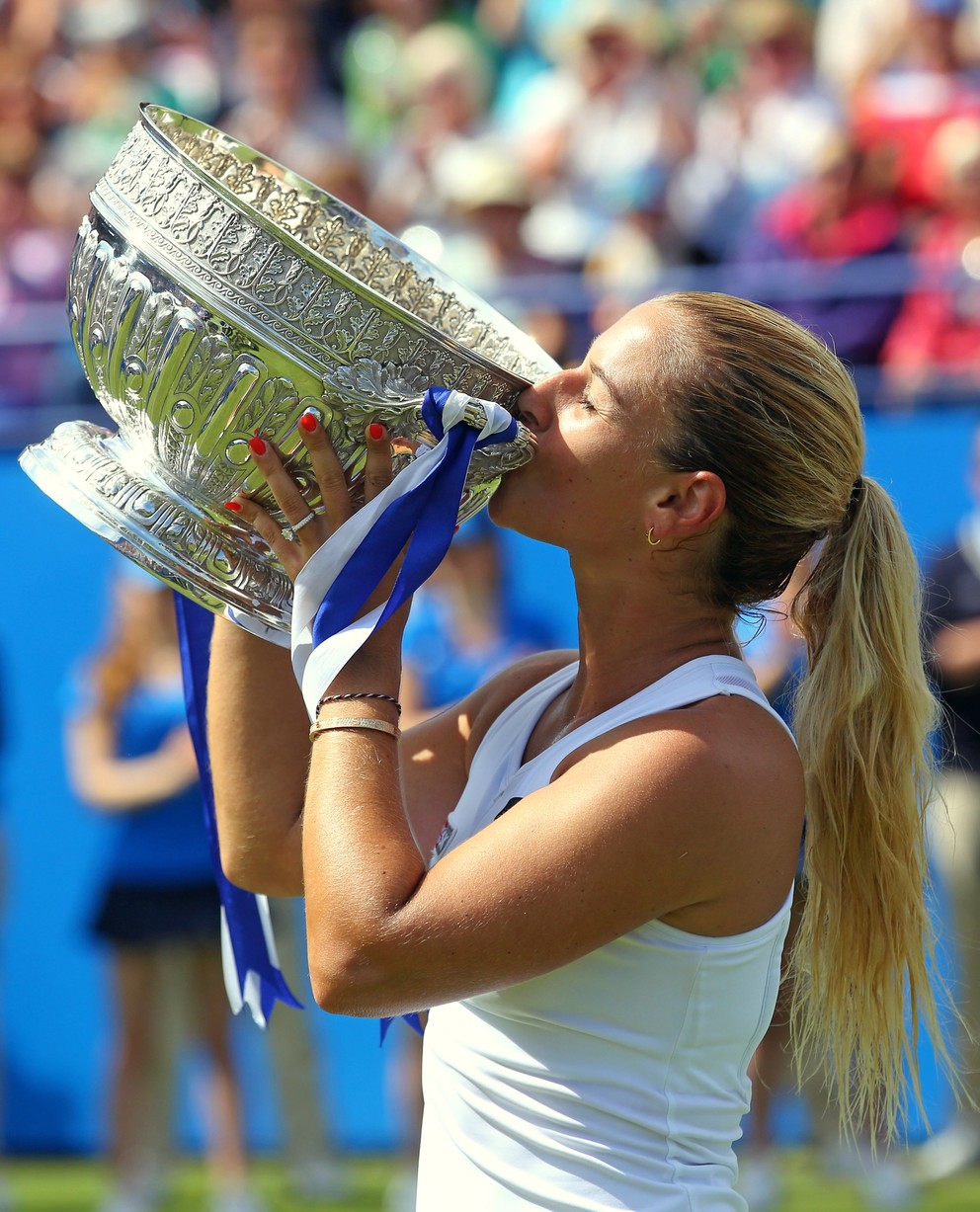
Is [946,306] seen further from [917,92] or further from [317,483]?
[317,483]

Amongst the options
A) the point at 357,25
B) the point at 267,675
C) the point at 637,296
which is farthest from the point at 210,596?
the point at 357,25

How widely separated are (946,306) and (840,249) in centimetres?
46

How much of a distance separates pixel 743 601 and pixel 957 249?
12.1 ft

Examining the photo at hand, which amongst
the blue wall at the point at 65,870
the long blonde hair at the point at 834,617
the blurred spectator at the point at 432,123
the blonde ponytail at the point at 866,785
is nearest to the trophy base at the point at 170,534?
the long blonde hair at the point at 834,617

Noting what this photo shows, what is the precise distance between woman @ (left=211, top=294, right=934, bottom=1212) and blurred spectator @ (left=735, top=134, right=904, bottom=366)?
346 centimetres

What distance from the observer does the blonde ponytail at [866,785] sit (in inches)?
70.2

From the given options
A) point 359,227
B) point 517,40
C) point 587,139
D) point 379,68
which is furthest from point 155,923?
point 517,40

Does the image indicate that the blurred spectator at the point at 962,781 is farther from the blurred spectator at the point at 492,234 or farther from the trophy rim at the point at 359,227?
the trophy rim at the point at 359,227

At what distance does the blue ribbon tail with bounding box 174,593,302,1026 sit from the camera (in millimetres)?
2080

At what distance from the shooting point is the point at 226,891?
6.81 ft

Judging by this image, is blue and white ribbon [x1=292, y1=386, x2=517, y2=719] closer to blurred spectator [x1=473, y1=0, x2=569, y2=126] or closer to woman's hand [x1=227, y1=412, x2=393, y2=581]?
woman's hand [x1=227, y1=412, x2=393, y2=581]

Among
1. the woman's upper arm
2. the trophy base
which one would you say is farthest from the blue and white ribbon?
the woman's upper arm

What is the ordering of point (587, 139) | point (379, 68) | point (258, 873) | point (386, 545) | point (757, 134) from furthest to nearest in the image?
1. point (379, 68)
2. point (587, 139)
3. point (757, 134)
4. point (258, 873)
5. point (386, 545)

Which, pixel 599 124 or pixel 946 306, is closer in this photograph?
pixel 946 306
